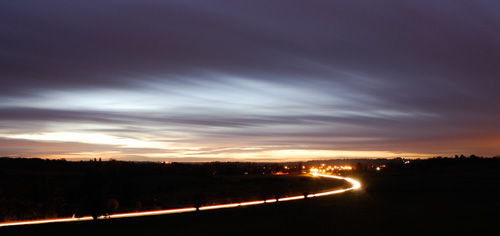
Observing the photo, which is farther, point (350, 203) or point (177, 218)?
point (350, 203)

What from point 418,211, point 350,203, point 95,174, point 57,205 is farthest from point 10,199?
point 418,211

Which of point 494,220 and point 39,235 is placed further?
point 494,220

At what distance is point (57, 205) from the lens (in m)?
48.8

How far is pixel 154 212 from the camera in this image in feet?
108

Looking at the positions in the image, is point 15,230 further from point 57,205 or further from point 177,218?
point 57,205

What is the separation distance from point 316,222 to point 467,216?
32.7 feet

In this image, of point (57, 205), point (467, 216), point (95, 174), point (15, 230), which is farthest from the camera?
point (95, 174)

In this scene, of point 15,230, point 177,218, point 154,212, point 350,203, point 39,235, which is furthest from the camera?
point 350,203

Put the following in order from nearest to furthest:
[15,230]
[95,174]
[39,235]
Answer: [39,235] < [15,230] < [95,174]

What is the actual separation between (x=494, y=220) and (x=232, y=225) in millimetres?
15375

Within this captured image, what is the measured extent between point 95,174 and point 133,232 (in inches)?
1801

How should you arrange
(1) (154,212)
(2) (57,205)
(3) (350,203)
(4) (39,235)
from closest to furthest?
(4) (39,235), (1) (154,212), (3) (350,203), (2) (57,205)

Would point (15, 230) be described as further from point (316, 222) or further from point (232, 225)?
point (316, 222)

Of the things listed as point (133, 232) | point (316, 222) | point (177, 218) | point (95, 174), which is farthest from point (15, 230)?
point (95, 174)
